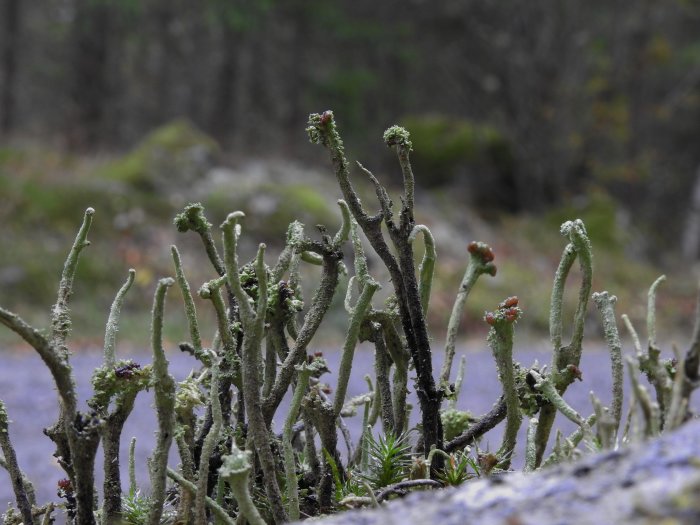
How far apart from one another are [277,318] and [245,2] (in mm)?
16207

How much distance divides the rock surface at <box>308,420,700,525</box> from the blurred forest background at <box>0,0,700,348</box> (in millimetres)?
9575

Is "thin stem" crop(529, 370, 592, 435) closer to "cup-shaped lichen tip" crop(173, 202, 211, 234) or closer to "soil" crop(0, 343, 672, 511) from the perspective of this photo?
"cup-shaped lichen tip" crop(173, 202, 211, 234)

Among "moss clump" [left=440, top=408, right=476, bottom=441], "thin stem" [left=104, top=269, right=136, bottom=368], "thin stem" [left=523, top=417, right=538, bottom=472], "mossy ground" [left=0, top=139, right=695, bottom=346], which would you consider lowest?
"thin stem" [left=523, top=417, right=538, bottom=472]

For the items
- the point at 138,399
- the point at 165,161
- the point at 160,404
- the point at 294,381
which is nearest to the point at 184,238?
the point at 165,161

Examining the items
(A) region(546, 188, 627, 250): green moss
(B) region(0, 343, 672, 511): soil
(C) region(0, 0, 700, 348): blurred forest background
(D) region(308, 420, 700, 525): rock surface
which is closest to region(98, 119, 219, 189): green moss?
(C) region(0, 0, 700, 348): blurred forest background

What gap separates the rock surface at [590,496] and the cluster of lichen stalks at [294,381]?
255 millimetres

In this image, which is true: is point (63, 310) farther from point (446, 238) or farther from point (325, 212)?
point (446, 238)

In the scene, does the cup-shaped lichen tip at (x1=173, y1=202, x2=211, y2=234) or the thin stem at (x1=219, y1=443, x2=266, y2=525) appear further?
the cup-shaped lichen tip at (x1=173, y1=202, x2=211, y2=234)

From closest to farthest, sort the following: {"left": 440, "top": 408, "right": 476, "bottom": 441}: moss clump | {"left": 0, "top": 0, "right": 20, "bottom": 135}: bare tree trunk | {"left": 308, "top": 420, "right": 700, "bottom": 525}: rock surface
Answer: {"left": 308, "top": 420, "right": 700, "bottom": 525}: rock surface
{"left": 440, "top": 408, "right": 476, "bottom": 441}: moss clump
{"left": 0, "top": 0, "right": 20, "bottom": 135}: bare tree trunk

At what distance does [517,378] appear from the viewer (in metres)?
1.34

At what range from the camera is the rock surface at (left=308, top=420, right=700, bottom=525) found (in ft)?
2.13

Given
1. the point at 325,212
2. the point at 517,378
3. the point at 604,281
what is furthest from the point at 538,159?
the point at 517,378

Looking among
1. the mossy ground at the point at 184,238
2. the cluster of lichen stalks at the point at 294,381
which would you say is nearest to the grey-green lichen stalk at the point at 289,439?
the cluster of lichen stalks at the point at 294,381

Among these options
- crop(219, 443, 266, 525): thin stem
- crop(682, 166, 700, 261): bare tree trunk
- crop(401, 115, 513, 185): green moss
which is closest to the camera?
crop(219, 443, 266, 525): thin stem
